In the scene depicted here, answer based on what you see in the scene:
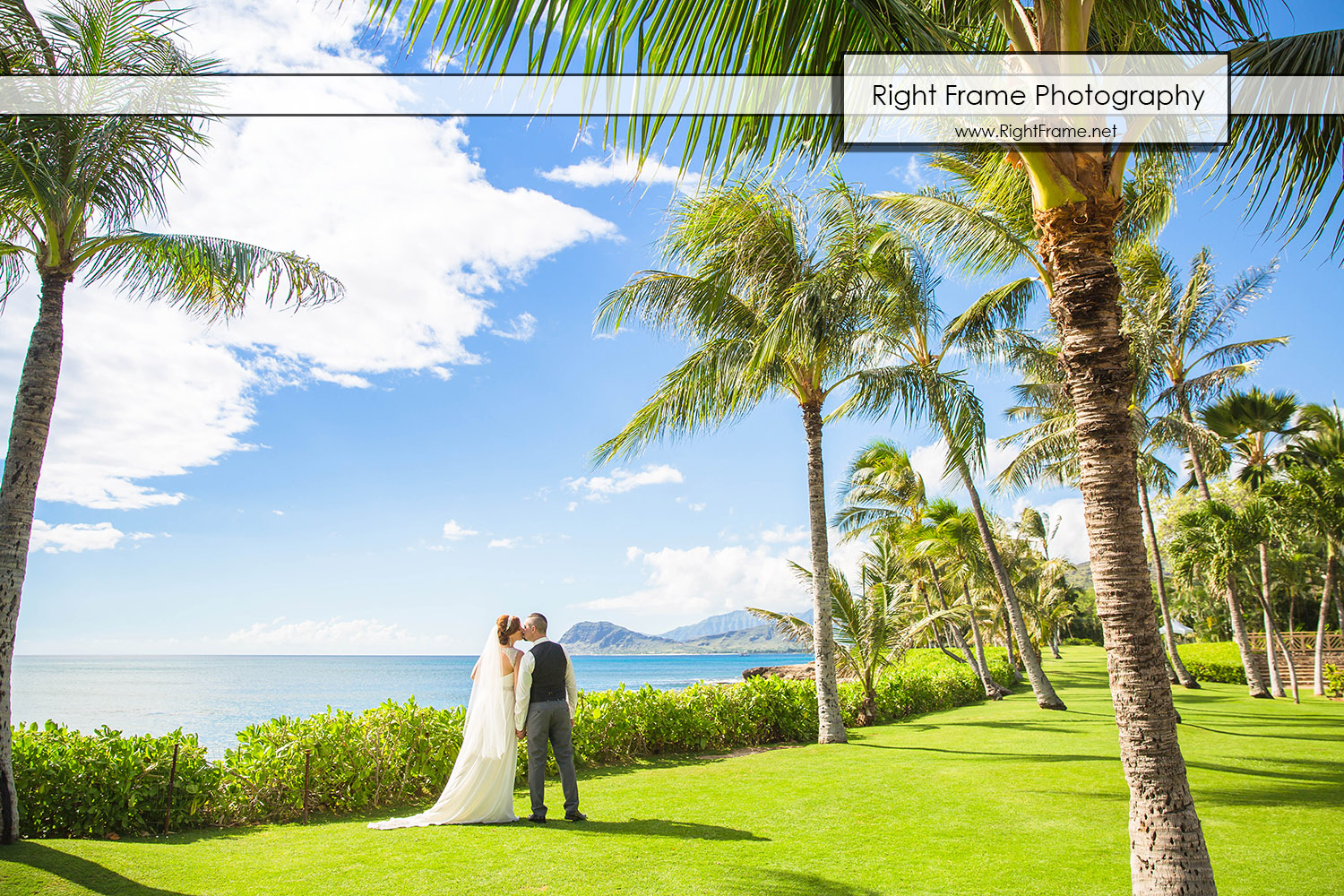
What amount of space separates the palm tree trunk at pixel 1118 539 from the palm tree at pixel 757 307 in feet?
25.5

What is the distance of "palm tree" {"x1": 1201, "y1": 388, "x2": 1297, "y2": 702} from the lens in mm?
19078

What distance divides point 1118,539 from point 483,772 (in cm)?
582

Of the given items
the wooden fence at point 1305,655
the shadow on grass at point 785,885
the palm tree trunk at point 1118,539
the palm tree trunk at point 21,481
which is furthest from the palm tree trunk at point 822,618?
the wooden fence at point 1305,655

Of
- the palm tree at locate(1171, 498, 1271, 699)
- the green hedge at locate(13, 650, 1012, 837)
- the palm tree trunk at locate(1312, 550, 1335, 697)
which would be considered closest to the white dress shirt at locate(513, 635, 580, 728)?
the green hedge at locate(13, 650, 1012, 837)

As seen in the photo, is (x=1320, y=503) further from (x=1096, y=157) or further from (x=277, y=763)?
(x=277, y=763)

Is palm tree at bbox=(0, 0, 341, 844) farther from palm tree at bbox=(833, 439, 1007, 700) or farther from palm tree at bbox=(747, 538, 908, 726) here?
palm tree at bbox=(833, 439, 1007, 700)

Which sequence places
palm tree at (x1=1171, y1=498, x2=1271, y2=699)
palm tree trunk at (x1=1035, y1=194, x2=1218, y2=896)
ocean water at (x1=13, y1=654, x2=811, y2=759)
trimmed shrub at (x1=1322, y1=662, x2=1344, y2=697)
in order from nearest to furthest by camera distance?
palm tree trunk at (x1=1035, y1=194, x2=1218, y2=896) < palm tree at (x1=1171, y1=498, x2=1271, y2=699) < trimmed shrub at (x1=1322, y1=662, x2=1344, y2=697) < ocean water at (x1=13, y1=654, x2=811, y2=759)

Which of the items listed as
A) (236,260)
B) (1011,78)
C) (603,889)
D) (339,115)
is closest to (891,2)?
(1011,78)

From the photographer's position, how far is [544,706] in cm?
738

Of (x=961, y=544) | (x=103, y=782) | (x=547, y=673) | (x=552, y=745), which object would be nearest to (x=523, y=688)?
(x=547, y=673)

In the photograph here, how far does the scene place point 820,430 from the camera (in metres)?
13.6

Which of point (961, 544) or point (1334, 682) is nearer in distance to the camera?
point (1334, 682)

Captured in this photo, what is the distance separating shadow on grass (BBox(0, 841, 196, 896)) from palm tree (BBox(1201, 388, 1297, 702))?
2337 centimetres

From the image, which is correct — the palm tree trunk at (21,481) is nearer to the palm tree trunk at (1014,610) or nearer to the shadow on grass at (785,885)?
the shadow on grass at (785,885)
